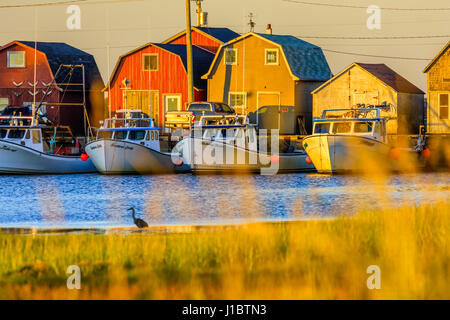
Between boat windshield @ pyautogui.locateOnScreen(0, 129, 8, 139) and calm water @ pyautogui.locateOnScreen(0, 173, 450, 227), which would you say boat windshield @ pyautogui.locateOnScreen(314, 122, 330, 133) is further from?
boat windshield @ pyautogui.locateOnScreen(0, 129, 8, 139)

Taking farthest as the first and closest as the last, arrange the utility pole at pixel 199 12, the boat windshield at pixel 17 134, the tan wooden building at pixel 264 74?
the utility pole at pixel 199 12, the tan wooden building at pixel 264 74, the boat windshield at pixel 17 134

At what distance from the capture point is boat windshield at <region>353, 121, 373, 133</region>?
37844 millimetres

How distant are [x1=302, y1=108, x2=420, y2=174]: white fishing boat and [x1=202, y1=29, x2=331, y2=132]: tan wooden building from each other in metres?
16.5

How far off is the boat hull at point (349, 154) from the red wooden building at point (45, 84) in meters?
26.4

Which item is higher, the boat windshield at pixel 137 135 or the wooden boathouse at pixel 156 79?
the wooden boathouse at pixel 156 79

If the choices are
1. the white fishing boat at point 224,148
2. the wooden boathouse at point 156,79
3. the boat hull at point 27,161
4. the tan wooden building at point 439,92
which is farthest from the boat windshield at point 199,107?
the tan wooden building at point 439,92

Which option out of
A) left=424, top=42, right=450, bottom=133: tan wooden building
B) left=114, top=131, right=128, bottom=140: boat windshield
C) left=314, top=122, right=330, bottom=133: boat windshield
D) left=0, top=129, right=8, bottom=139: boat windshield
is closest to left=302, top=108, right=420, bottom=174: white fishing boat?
left=314, top=122, right=330, bottom=133: boat windshield

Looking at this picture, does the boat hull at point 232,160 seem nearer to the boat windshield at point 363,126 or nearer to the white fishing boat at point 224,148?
the white fishing boat at point 224,148

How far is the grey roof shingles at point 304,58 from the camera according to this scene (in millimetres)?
55812

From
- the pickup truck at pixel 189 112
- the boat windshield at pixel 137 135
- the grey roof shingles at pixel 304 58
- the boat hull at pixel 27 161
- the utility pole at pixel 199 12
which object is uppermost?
the utility pole at pixel 199 12

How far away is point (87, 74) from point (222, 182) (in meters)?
30.7

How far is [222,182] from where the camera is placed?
37688mm
